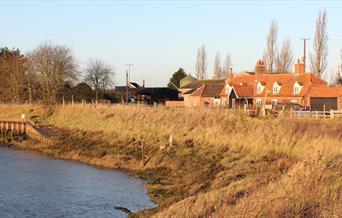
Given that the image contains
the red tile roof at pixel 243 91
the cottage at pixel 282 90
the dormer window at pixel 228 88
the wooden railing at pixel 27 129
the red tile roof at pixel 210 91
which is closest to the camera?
the wooden railing at pixel 27 129

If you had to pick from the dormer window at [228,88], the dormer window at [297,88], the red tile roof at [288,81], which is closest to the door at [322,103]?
the red tile roof at [288,81]

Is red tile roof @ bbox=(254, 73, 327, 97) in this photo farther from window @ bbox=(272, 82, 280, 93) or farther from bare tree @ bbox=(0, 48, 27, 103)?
bare tree @ bbox=(0, 48, 27, 103)

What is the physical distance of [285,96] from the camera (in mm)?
67438

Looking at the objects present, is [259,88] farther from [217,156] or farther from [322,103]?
[217,156]

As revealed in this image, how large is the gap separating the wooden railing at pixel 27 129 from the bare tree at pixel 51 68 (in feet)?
50.3

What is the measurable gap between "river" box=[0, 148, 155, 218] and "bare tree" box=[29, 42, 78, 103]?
1570 inches

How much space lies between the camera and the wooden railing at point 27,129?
52.9m

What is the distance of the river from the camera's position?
861 inches

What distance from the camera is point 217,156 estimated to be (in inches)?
1244

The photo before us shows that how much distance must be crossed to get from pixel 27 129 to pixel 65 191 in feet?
105

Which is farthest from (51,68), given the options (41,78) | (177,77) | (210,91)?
(177,77)

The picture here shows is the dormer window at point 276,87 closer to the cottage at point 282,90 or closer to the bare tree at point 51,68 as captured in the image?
the cottage at point 282,90

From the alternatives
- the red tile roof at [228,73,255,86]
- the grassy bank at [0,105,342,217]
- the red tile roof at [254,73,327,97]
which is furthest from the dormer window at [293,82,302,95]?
the grassy bank at [0,105,342,217]

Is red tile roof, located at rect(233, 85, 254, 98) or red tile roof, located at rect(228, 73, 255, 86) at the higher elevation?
red tile roof, located at rect(228, 73, 255, 86)
